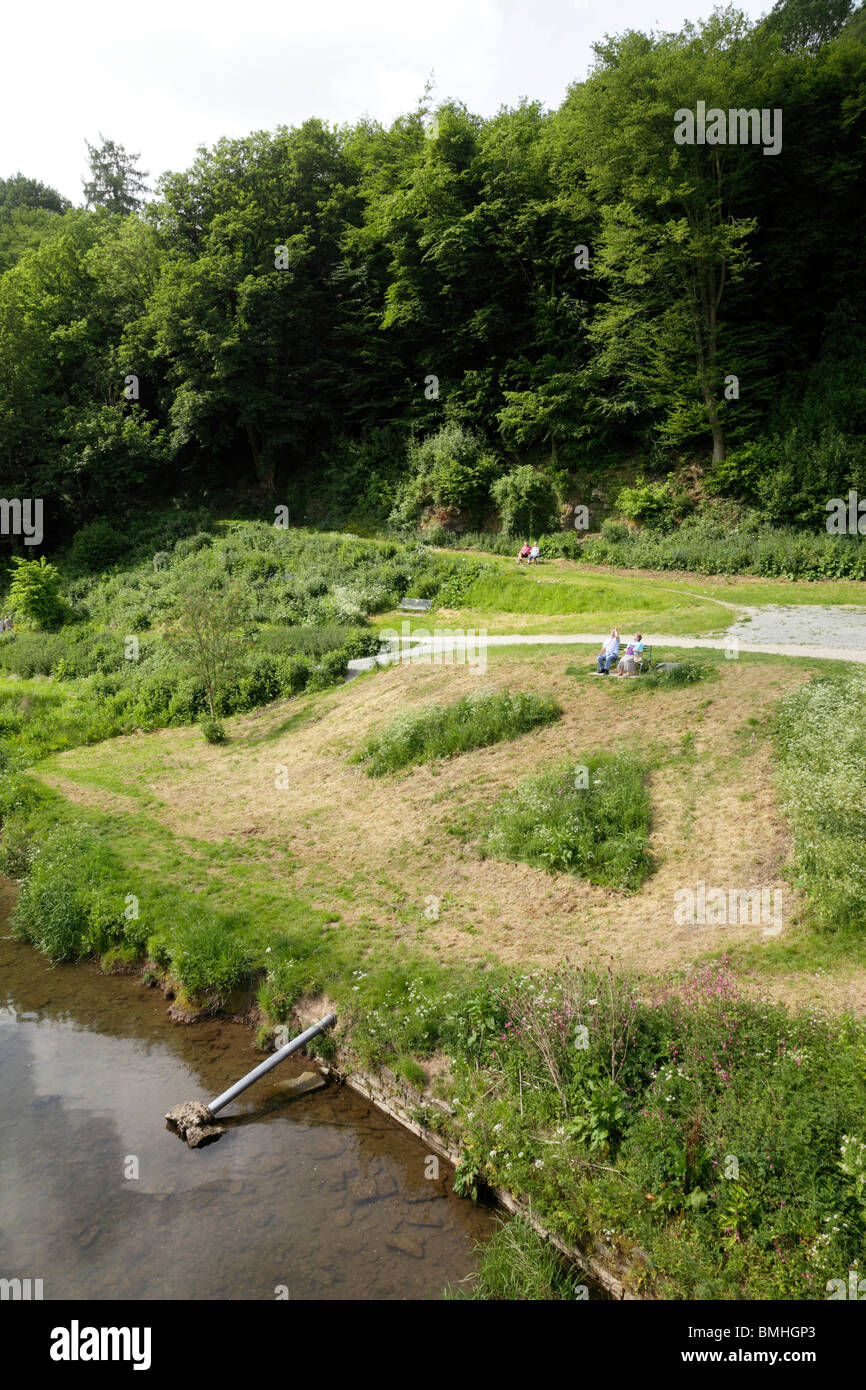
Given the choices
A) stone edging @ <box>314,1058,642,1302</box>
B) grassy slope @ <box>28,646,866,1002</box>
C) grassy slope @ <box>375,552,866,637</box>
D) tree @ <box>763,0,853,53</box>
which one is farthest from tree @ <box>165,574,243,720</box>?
tree @ <box>763,0,853,53</box>

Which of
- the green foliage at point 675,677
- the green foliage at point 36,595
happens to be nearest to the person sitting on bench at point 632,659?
the green foliage at point 675,677

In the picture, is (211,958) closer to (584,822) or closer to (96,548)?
(584,822)

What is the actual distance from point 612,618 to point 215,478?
110 ft

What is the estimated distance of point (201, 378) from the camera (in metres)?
42.6

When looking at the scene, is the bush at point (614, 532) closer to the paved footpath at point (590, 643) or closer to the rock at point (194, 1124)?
the paved footpath at point (590, 643)

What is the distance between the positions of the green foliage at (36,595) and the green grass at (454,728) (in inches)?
886

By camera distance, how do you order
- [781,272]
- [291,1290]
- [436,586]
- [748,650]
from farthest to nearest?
[781,272]
[436,586]
[748,650]
[291,1290]

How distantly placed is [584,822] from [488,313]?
33.0m

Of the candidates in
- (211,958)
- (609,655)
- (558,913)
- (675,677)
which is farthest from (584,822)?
(211,958)

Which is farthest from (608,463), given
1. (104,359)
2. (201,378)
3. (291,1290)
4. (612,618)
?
(291,1290)

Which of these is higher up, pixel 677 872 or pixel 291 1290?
pixel 677 872

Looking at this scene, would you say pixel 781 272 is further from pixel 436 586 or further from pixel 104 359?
pixel 104 359

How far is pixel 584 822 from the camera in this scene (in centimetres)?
1267

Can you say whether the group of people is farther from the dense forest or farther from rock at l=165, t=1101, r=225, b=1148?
the dense forest
